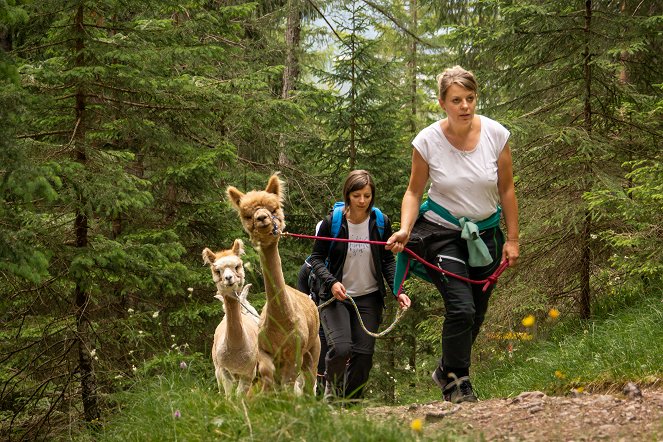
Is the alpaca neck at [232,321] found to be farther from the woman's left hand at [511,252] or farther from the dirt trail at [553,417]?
the woman's left hand at [511,252]

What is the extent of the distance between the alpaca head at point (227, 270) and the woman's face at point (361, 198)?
132 centimetres

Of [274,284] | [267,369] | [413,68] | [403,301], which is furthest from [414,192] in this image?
[413,68]

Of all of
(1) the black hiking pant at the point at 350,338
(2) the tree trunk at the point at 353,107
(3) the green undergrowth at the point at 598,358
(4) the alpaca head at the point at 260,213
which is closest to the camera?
(4) the alpaca head at the point at 260,213

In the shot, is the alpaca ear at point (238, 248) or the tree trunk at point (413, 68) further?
the tree trunk at point (413, 68)

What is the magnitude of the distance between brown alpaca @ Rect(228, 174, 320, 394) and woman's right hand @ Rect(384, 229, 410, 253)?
33.3 inches

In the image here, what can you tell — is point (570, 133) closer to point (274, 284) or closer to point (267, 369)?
point (274, 284)

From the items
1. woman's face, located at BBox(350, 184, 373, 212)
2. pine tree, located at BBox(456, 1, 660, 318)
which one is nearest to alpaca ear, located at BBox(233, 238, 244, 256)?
woman's face, located at BBox(350, 184, 373, 212)

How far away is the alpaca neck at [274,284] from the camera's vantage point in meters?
5.84

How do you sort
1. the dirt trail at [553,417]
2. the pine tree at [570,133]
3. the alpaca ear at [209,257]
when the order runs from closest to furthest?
1. the dirt trail at [553,417]
2. the alpaca ear at [209,257]
3. the pine tree at [570,133]

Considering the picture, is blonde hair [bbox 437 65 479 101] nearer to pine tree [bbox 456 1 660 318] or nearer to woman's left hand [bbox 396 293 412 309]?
woman's left hand [bbox 396 293 412 309]

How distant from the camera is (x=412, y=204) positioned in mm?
6133

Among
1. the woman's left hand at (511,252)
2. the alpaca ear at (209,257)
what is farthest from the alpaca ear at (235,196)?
the woman's left hand at (511,252)

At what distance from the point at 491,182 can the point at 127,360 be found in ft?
21.0

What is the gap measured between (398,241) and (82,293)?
495 centimetres
